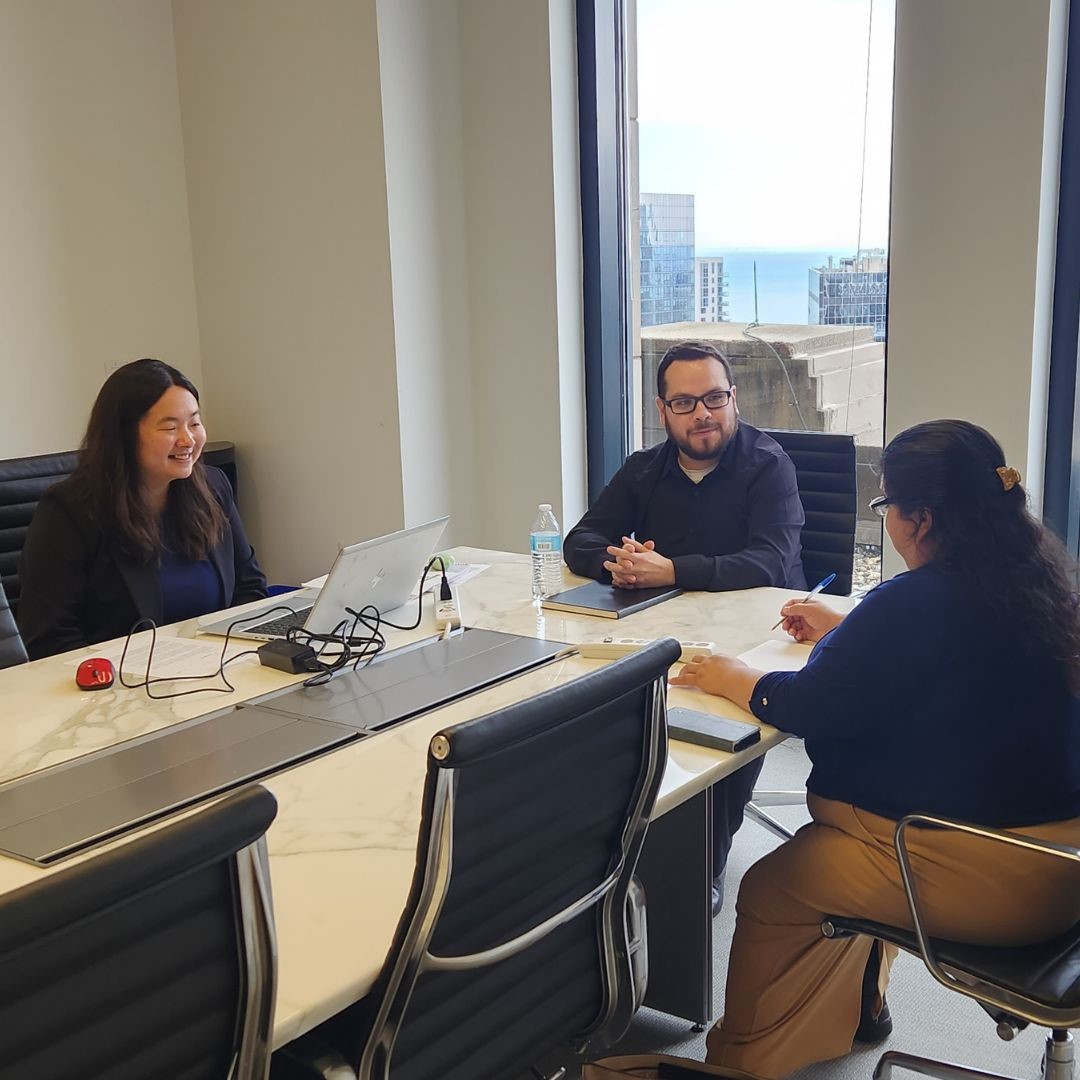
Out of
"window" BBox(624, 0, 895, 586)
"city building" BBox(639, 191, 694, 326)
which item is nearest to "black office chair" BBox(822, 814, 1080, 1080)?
"window" BBox(624, 0, 895, 586)

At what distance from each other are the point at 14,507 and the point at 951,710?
253 cm

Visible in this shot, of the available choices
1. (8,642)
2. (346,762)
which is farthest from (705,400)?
(8,642)

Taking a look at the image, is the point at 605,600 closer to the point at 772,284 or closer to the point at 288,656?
the point at 288,656

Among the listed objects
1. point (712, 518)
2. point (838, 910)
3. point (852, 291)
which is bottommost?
point (838, 910)

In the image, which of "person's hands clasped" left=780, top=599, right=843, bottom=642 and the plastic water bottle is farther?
the plastic water bottle

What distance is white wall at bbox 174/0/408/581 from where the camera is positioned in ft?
12.6

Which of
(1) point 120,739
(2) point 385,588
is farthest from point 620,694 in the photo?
(2) point 385,588

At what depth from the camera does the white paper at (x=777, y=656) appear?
219 cm

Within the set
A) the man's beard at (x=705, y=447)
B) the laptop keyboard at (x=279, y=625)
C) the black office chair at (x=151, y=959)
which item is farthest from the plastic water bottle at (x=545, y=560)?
the black office chair at (x=151, y=959)

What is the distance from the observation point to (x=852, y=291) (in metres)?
3.58

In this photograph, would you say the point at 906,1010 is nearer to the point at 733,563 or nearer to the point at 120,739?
the point at 733,563

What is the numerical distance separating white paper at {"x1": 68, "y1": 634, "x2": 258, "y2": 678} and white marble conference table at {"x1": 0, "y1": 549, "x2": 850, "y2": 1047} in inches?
2.0

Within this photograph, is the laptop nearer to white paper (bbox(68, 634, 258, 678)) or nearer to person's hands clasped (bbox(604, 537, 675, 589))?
white paper (bbox(68, 634, 258, 678))

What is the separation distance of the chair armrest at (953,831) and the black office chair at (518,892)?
0.41m
